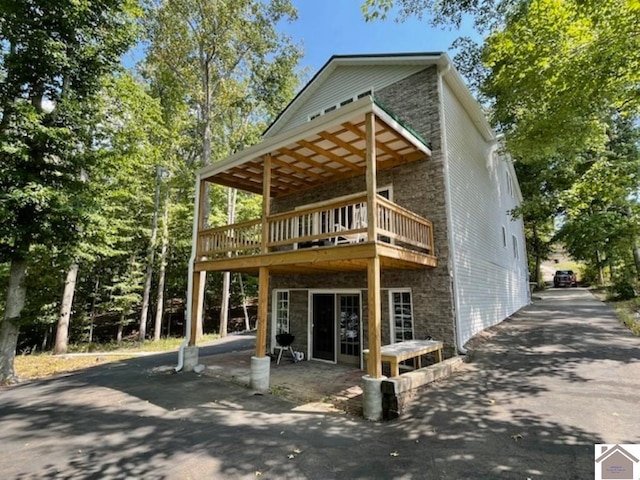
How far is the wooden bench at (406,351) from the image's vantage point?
19.6 ft

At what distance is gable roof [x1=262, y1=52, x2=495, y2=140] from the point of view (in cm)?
886

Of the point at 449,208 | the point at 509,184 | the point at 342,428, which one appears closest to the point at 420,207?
the point at 449,208

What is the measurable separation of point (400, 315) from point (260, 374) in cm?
393

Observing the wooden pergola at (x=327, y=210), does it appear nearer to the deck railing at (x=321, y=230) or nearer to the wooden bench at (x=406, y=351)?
the deck railing at (x=321, y=230)

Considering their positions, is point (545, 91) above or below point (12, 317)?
above

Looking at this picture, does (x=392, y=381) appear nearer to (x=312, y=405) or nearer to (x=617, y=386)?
(x=312, y=405)

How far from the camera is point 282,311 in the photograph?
1158 centimetres

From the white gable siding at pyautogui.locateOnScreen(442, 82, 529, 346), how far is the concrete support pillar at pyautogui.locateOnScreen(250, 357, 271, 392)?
4747 mm

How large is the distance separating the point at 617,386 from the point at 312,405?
5326 mm

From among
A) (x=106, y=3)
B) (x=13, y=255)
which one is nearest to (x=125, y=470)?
(x=13, y=255)

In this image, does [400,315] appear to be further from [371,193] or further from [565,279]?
[565,279]

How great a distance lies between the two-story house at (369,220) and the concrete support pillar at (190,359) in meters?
0.08

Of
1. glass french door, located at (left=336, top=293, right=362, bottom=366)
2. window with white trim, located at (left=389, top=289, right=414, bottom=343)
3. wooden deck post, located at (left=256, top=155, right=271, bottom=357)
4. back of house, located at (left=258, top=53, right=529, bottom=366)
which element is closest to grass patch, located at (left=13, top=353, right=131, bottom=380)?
back of house, located at (left=258, top=53, right=529, bottom=366)

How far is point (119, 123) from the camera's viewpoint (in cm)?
1100
